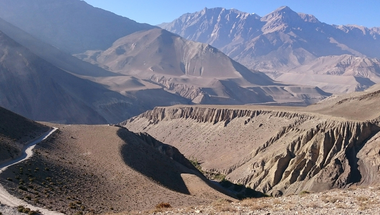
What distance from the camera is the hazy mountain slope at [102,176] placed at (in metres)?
26.3

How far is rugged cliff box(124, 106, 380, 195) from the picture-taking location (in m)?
48.0

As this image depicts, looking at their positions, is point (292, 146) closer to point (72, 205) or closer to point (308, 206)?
point (308, 206)

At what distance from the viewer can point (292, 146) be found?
5538cm

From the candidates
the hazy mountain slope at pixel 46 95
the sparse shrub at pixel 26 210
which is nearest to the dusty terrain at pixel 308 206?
the sparse shrub at pixel 26 210

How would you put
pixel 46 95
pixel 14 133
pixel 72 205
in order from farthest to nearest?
pixel 46 95 → pixel 14 133 → pixel 72 205

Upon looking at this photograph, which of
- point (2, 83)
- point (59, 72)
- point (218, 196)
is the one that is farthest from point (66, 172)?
point (59, 72)

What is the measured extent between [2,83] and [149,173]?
97294 millimetres

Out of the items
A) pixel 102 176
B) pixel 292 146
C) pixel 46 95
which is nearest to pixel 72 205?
pixel 102 176

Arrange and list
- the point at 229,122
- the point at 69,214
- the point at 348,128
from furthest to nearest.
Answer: the point at 229,122, the point at 348,128, the point at 69,214

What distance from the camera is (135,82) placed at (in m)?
186

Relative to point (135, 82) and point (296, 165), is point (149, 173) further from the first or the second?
point (135, 82)

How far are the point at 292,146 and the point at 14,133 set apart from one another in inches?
1304

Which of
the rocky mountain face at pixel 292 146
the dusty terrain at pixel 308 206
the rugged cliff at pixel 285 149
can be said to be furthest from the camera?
the rocky mountain face at pixel 292 146

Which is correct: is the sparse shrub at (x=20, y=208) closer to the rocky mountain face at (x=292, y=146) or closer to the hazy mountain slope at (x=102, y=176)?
the hazy mountain slope at (x=102, y=176)
